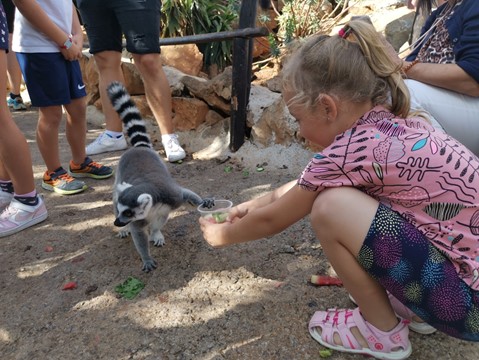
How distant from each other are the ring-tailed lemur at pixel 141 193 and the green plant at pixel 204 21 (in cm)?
270

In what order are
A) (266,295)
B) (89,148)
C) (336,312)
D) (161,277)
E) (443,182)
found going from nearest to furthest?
(443,182)
(336,312)
(266,295)
(161,277)
(89,148)

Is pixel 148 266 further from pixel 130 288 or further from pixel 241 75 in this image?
pixel 241 75

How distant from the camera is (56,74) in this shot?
2.43 meters

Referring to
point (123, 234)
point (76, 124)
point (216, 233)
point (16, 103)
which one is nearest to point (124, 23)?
point (76, 124)

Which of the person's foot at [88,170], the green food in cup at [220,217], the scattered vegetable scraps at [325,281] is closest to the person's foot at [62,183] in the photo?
the person's foot at [88,170]

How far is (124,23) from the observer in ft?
9.27

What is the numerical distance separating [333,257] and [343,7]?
4.31 m

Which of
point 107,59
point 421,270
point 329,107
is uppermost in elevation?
point 329,107

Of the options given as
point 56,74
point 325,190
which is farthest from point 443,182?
point 56,74

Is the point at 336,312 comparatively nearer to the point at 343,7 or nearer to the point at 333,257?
the point at 333,257

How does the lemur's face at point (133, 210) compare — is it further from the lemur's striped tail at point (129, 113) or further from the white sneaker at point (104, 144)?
the white sneaker at point (104, 144)

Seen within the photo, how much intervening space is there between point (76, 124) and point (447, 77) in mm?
2175

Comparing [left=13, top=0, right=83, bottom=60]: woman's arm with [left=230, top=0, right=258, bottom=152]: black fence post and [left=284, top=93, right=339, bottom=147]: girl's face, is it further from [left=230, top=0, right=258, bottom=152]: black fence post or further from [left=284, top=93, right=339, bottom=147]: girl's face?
[left=284, top=93, right=339, bottom=147]: girl's face

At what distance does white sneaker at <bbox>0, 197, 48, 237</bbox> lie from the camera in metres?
2.23
